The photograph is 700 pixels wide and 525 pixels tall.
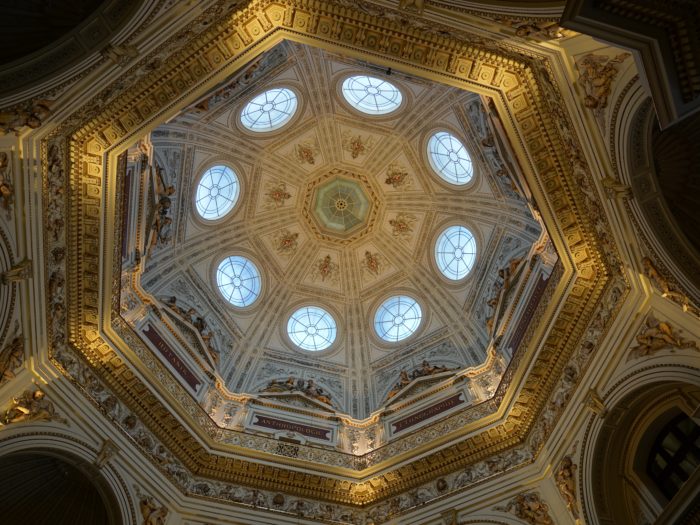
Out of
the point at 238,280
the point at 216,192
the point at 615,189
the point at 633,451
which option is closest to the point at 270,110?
the point at 216,192

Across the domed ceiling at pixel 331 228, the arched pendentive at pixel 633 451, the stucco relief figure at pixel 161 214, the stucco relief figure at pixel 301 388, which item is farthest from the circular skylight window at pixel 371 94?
the arched pendentive at pixel 633 451

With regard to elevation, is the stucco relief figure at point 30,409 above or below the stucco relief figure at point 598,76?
below

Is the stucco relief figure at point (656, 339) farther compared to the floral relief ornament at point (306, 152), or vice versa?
the floral relief ornament at point (306, 152)

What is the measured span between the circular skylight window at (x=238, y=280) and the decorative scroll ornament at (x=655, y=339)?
12818 mm

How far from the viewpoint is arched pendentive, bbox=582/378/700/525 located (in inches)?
425

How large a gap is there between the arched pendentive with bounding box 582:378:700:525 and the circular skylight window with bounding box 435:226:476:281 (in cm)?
800

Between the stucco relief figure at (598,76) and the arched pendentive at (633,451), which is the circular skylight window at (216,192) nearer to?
the stucco relief figure at (598,76)

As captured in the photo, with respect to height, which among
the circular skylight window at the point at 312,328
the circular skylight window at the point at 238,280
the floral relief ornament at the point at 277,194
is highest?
the floral relief ornament at the point at 277,194

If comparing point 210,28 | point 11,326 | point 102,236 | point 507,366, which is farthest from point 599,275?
point 11,326

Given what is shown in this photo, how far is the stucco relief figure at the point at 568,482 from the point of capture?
11.4 metres

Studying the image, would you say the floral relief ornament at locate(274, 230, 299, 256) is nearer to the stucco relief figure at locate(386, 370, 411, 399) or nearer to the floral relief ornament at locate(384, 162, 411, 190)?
the floral relief ornament at locate(384, 162, 411, 190)

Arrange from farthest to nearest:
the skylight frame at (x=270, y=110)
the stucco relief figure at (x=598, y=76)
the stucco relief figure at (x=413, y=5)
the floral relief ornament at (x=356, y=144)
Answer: the floral relief ornament at (x=356, y=144)
the skylight frame at (x=270, y=110)
the stucco relief figure at (x=413, y=5)
the stucco relief figure at (x=598, y=76)

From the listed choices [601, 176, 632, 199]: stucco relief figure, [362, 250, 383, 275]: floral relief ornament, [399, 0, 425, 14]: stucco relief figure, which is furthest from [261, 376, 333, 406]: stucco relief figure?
[399, 0, 425, 14]: stucco relief figure

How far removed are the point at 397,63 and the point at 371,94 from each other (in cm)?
961
